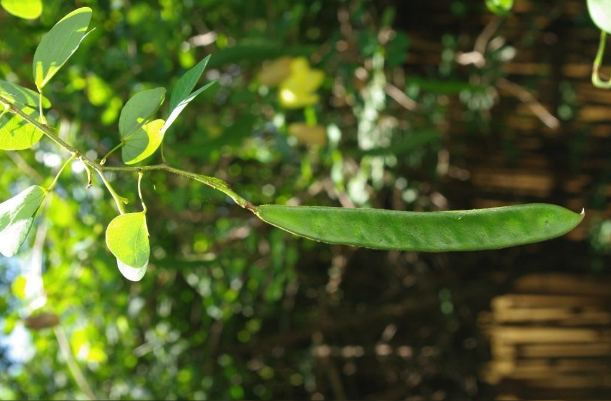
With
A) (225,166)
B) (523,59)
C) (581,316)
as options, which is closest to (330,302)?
(225,166)

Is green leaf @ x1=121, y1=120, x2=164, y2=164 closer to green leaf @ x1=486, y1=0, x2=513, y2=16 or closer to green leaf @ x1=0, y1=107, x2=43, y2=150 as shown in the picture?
green leaf @ x1=0, y1=107, x2=43, y2=150

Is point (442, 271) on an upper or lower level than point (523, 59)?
lower

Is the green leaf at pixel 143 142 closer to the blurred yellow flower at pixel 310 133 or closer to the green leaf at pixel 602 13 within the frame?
the green leaf at pixel 602 13

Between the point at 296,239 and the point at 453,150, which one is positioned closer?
the point at 296,239

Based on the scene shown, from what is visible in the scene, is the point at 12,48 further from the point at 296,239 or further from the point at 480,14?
the point at 480,14

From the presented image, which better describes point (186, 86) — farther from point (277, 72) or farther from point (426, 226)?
point (277, 72)
